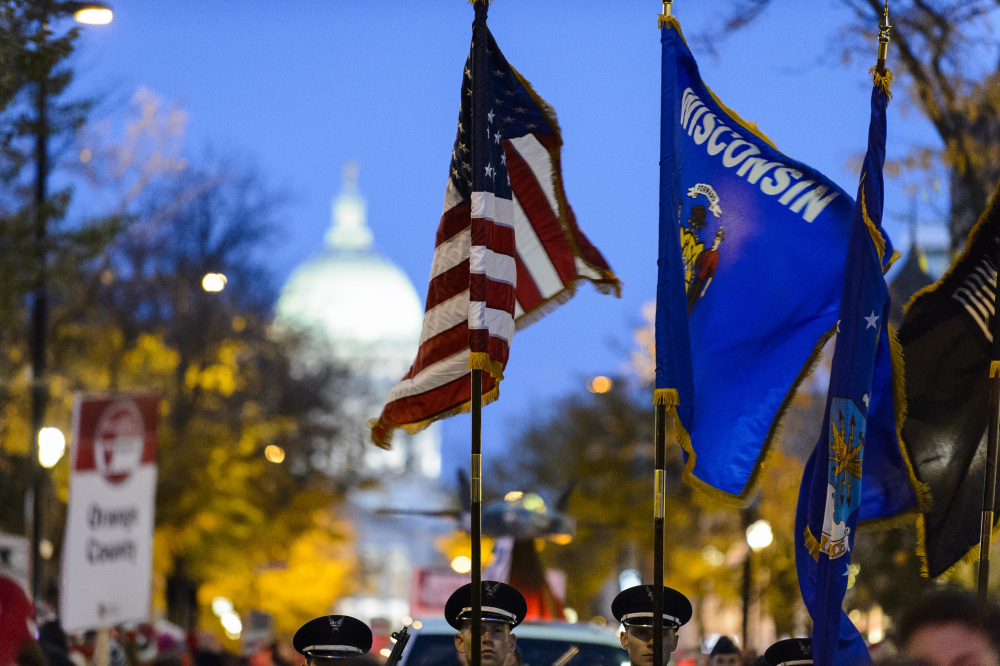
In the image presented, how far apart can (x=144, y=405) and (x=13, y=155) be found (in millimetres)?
3760

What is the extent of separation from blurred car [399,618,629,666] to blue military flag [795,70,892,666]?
2167 millimetres

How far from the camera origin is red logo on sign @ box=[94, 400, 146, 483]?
1252 cm

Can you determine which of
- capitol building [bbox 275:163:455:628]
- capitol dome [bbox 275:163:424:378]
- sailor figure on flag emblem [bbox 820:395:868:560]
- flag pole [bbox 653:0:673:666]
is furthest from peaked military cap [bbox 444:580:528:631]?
capitol dome [bbox 275:163:424:378]

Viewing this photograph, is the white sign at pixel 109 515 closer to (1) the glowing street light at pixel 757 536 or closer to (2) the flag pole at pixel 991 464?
(2) the flag pole at pixel 991 464

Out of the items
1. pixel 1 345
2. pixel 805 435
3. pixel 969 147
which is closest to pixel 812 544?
pixel 969 147

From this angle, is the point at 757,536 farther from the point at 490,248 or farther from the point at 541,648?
the point at 490,248

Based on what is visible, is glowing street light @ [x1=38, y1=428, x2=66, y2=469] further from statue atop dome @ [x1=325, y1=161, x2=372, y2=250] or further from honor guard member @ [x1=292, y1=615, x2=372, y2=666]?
statue atop dome @ [x1=325, y1=161, x2=372, y2=250]

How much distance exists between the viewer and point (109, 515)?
12.4m

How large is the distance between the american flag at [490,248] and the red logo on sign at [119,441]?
464 cm

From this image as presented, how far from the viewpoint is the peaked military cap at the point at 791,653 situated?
843 centimetres

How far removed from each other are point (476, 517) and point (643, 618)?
1.45m

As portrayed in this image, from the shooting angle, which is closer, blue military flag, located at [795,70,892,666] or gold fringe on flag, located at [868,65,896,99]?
blue military flag, located at [795,70,892,666]

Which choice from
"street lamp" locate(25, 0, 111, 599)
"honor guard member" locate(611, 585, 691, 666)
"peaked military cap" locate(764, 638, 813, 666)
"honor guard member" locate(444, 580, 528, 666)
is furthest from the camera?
"street lamp" locate(25, 0, 111, 599)

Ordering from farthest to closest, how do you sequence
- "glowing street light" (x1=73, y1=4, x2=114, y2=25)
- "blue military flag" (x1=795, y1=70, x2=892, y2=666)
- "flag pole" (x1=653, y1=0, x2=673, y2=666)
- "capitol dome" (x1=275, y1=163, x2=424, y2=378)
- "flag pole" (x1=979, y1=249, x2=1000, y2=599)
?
"capitol dome" (x1=275, y1=163, x2=424, y2=378) < "glowing street light" (x1=73, y1=4, x2=114, y2=25) < "flag pole" (x1=979, y1=249, x2=1000, y2=599) < "blue military flag" (x1=795, y1=70, x2=892, y2=666) < "flag pole" (x1=653, y1=0, x2=673, y2=666)
